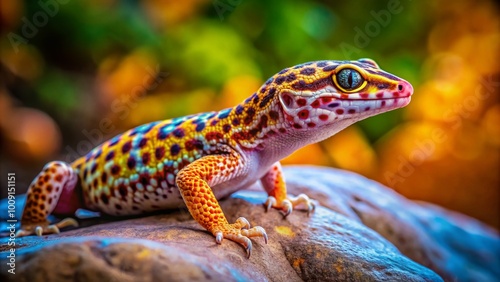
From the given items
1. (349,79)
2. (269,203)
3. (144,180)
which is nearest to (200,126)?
(144,180)

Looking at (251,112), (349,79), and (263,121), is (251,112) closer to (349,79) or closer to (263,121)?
(263,121)

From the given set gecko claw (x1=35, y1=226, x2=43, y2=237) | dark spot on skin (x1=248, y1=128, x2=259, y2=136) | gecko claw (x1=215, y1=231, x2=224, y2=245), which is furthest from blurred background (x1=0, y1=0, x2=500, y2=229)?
gecko claw (x1=215, y1=231, x2=224, y2=245)

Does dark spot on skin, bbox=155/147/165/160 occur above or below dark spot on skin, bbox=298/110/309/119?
below

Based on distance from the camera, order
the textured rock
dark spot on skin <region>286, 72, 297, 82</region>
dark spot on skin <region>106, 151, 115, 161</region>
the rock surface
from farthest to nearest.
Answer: the textured rock
dark spot on skin <region>106, 151, 115, 161</region>
dark spot on skin <region>286, 72, 297, 82</region>
the rock surface

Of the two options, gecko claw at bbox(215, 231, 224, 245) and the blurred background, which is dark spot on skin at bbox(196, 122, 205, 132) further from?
the blurred background

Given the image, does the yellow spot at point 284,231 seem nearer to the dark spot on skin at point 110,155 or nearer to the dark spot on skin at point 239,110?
the dark spot on skin at point 239,110

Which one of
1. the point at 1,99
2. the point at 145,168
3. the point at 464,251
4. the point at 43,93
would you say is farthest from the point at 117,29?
the point at 464,251

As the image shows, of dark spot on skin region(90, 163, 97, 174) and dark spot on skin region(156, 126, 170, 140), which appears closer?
dark spot on skin region(156, 126, 170, 140)

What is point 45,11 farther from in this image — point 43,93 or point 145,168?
point 145,168

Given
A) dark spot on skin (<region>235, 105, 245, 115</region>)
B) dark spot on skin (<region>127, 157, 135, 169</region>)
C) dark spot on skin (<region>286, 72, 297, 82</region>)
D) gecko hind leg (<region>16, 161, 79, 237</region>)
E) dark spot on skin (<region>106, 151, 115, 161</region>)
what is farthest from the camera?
dark spot on skin (<region>106, 151, 115, 161</region>)
